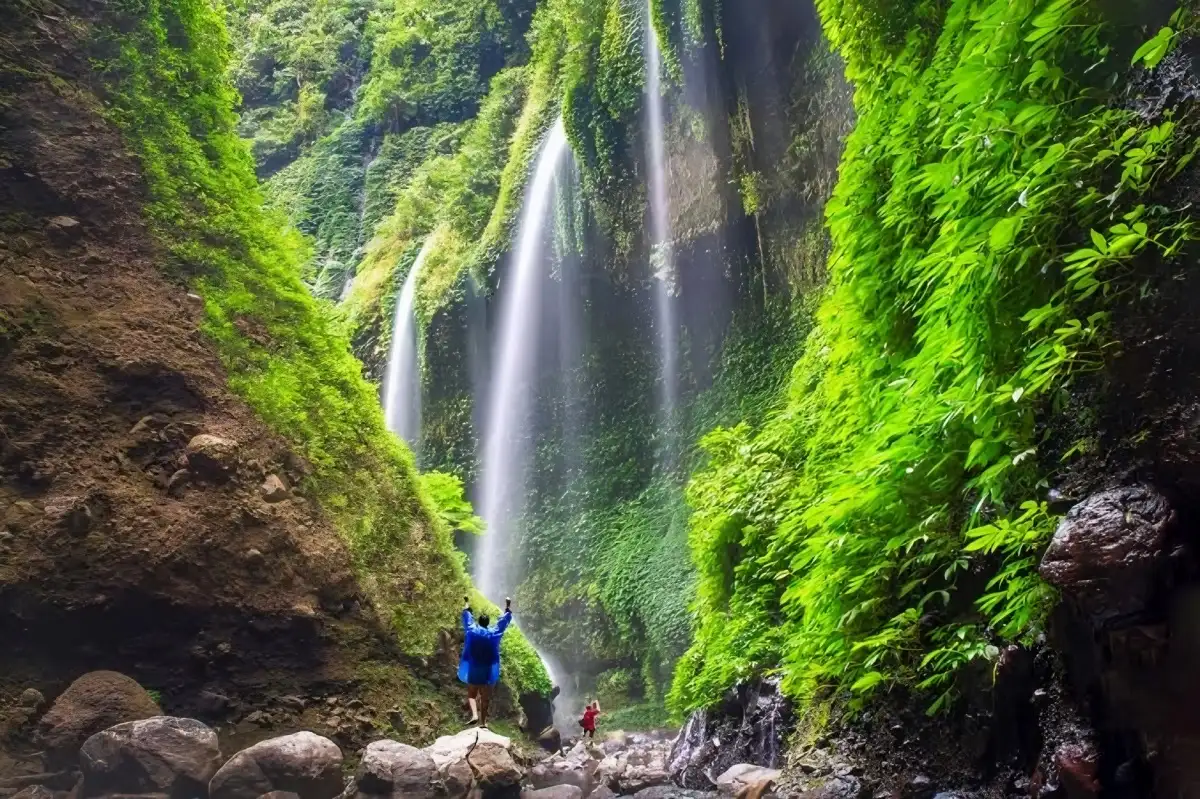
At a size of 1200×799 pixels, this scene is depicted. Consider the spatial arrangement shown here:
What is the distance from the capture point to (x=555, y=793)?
268 inches

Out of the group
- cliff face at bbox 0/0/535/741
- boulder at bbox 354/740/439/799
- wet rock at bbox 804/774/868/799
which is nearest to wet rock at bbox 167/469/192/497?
cliff face at bbox 0/0/535/741

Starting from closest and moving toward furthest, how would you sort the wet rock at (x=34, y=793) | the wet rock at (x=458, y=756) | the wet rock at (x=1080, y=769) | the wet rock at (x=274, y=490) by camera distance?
the wet rock at (x=1080, y=769)
the wet rock at (x=34, y=793)
the wet rock at (x=458, y=756)
the wet rock at (x=274, y=490)

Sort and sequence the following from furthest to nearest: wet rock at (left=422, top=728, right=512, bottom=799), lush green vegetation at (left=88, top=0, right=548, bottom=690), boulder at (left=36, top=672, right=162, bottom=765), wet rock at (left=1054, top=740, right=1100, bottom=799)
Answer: lush green vegetation at (left=88, top=0, right=548, bottom=690) → wet rock at (left=422, top=728, right=512, bottom=799) → boulder at (left=36, top=672, right=162, bottom=765) → wet rock at (left=1054, top=740, right=1100, bottom=799)

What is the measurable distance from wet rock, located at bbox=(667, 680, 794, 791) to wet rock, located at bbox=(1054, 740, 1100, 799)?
3.32m

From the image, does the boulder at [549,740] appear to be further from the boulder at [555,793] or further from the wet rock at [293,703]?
A: the wet rock at [293,703]

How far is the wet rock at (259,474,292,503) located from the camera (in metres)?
7.69

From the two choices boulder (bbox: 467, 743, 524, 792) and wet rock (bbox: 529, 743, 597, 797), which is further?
wet rock (bbox: 529, 743, 597, 797)

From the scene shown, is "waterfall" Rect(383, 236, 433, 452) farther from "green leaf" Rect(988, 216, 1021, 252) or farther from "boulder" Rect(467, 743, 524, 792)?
"green leaf" Rect(988, 216, 1021, 252)

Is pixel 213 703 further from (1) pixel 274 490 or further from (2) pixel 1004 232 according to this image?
(2) pixel 1004 232

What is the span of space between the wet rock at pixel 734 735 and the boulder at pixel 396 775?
2.24 m

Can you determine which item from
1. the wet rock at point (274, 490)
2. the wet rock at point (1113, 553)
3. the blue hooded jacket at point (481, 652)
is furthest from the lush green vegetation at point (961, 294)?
the wet rock at point (274, 490)

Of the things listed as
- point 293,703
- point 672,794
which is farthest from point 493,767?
point 293,703

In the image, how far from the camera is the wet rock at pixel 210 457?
7.29 meters

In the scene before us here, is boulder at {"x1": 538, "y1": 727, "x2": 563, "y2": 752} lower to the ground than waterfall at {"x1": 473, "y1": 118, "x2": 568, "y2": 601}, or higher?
lower
